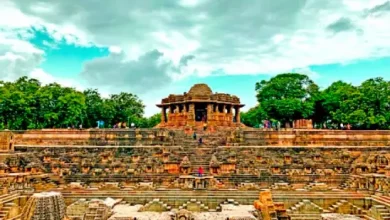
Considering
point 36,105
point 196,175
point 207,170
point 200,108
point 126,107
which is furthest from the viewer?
point 126,107

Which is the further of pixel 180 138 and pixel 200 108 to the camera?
pixel 200 108

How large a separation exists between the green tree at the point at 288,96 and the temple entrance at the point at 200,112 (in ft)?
31.5

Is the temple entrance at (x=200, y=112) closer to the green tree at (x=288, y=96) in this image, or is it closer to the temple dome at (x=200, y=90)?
the temple dome at (x=200, y=90)

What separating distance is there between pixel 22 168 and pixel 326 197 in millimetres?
15046

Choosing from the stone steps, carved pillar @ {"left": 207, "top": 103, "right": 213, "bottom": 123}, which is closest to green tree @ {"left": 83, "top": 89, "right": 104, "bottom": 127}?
carved pillar @ {"left": 207, "top": 103, "right": 213, "bottom": 123}

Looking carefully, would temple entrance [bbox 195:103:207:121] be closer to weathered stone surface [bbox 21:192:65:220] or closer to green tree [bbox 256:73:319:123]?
green tree [bbox 256:73:319:123]

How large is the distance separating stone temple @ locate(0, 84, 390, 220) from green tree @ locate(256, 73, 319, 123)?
49.2 feet

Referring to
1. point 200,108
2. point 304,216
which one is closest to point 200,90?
point 200,108

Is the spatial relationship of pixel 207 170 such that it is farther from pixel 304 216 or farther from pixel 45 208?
pixel 45 208

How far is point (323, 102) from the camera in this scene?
44.0 m

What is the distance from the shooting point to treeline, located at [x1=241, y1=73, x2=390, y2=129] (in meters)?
33.6

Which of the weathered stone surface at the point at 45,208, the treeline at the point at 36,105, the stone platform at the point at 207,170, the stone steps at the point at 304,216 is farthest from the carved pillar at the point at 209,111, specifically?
the weathered stone surface at the point at 45,208

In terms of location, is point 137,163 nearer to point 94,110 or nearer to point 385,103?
point 385,103

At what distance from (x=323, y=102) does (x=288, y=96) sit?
4.22m
